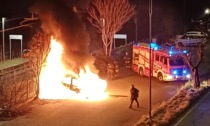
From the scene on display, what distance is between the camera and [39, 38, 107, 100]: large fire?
23766 mm

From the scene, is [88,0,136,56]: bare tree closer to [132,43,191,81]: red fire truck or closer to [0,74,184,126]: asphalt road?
[132,43,191,81]: red fire truck

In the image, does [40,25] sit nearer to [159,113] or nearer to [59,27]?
[59,27]

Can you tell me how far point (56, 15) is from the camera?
2453cm

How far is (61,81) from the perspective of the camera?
79.7 feet

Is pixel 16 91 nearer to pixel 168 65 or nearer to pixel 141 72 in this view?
pixel 168 65

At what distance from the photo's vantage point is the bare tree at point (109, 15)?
129ft

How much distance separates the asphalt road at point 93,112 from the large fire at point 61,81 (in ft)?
3.53

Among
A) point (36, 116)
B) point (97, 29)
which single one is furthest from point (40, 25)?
point (97, 29)

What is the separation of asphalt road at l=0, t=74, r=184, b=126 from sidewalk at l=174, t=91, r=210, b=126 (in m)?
1.99

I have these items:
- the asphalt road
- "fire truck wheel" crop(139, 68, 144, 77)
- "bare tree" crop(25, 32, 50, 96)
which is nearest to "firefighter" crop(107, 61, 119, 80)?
"fire truck wheel" crop(139, 68, 144, 77)

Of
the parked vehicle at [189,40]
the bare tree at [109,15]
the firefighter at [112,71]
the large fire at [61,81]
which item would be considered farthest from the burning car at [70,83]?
the bare tree at [109,15]

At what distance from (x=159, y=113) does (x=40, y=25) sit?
1063 cm

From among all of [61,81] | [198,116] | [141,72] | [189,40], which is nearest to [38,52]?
[61,81]

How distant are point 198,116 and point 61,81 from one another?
30.0 feet
